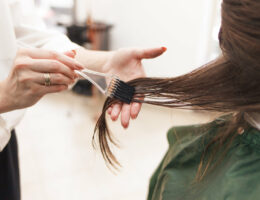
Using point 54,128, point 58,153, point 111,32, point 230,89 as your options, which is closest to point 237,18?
point 230,89

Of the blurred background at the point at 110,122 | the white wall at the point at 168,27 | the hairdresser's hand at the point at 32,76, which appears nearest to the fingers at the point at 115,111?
the hairdresser's hand at the point at 32,76

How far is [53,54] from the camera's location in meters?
0.71

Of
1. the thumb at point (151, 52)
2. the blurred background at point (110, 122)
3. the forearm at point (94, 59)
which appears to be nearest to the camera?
the thumb at point (151, 52)

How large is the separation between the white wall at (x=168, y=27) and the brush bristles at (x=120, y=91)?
7.37 ft

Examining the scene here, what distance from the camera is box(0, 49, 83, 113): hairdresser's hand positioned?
659mm

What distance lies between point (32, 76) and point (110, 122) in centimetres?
221

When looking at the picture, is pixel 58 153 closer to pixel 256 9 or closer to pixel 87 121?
pixel 87 121

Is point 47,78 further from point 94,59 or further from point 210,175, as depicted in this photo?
point 210,175

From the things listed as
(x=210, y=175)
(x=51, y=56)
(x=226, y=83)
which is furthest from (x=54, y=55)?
(x=210, y=175)

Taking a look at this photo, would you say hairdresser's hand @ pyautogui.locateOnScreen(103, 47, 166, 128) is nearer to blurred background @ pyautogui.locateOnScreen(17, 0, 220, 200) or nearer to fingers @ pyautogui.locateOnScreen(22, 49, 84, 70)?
fingers @ pyautogui.locateOnScreen(22, 49, 84, 70)

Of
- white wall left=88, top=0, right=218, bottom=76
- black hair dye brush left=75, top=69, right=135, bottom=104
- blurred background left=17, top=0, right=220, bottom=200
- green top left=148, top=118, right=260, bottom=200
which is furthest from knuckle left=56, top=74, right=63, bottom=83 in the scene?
white wall left=88, top=0, right=218, bottom=76

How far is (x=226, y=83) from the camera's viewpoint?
72 cm

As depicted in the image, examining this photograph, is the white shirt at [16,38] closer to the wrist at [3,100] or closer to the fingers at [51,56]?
the wrist at [3,100]

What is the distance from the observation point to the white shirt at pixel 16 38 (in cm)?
89
